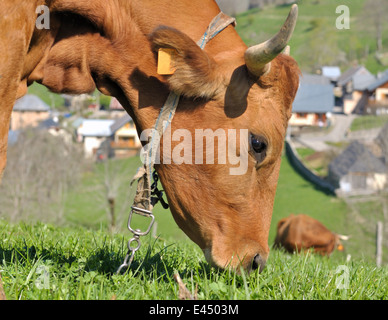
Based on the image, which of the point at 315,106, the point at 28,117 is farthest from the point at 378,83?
the point at 28,117

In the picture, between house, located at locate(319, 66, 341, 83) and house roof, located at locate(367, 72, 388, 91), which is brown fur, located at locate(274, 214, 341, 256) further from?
house, located at locate(319, 66, 341, 83)

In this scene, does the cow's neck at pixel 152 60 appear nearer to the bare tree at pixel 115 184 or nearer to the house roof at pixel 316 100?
the bare tree at pixel 115 184

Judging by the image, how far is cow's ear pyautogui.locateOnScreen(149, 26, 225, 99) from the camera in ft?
11.2

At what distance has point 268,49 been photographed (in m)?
3.35

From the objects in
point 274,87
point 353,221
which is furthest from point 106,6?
point 353,221

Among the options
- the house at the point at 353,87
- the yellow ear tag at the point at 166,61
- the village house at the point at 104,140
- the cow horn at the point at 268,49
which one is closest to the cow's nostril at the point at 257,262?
the cow horn at the point at 268,49

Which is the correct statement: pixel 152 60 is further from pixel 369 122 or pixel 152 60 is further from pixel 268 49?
pixel 369 122

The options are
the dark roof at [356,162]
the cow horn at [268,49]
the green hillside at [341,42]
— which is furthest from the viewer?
the green hillside at [341,42]

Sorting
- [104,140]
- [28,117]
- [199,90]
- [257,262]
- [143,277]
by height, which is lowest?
[104,140]

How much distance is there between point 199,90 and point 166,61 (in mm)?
306

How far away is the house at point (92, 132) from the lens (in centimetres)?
5605

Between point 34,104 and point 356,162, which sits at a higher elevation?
point 34,104

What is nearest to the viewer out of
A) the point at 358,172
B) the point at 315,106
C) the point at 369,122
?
the point at 358,172
